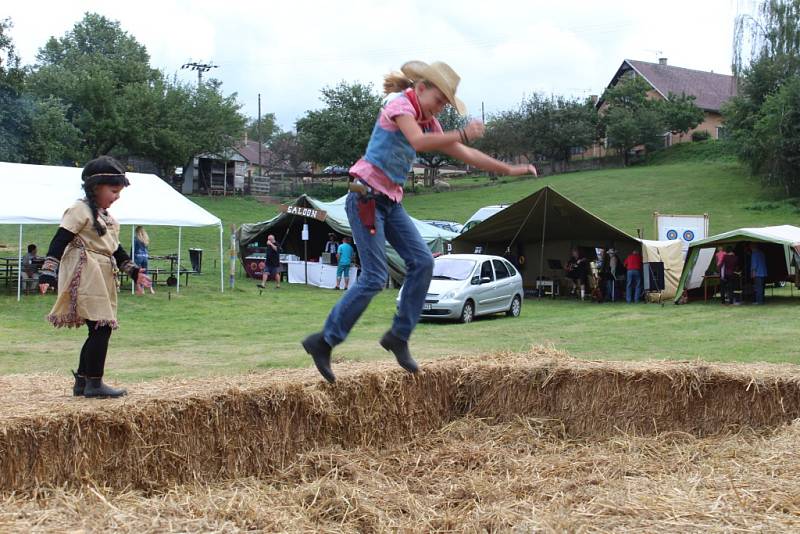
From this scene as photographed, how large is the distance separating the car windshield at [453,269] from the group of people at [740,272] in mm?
7200

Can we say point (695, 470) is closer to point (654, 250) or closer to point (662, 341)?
point (662, 341)

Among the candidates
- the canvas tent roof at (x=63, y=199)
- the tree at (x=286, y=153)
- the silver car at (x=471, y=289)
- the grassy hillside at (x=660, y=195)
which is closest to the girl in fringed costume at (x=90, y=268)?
the silver car at (x=471, y=289)

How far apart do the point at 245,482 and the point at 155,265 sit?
82.0 feet

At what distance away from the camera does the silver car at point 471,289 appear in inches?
676

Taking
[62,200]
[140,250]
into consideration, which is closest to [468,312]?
[140,250]

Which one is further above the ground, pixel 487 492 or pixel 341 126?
pixel 341 126

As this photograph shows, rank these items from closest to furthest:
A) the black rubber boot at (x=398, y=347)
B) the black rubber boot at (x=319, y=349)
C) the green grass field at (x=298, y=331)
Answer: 1. the black rubber boot at (x=319, y=349)
2. the black rubber boot at (x=398, y=347)
3. the green grass field at (x=298, y=331)

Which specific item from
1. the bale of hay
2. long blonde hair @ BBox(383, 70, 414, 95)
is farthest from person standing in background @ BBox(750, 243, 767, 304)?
long blonde hair @ BBox(383, 70, 414, 95)

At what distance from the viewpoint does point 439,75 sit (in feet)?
16.1

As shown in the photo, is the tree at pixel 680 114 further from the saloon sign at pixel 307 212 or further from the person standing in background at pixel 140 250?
the person standing in background at pixel 140 250

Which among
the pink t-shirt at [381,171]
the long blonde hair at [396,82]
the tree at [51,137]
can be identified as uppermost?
the tree at [51,137]

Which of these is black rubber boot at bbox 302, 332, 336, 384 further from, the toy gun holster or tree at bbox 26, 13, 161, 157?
tree at bbox 26, 13, 161, 157

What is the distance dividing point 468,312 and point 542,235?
782cm

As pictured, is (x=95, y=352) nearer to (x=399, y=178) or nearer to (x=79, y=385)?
(x=79, y=385)
